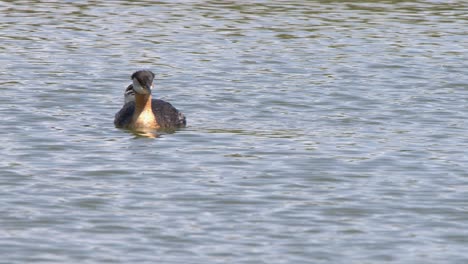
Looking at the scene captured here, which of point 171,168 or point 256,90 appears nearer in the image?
point 171,168

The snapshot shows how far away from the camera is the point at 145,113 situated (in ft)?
68.8

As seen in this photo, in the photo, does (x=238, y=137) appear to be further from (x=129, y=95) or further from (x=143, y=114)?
(x=129, y=95)

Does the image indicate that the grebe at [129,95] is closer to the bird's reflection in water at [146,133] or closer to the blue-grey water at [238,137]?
the blue-grey water at [238,137]

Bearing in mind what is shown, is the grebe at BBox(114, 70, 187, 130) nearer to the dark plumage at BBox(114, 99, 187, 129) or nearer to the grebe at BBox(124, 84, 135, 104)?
the dark plumage at BBox(114, 99, 187, 129)

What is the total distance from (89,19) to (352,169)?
16.0m

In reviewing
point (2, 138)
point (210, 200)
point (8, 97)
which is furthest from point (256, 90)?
point (210, 200)

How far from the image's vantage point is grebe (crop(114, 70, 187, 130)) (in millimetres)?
20766

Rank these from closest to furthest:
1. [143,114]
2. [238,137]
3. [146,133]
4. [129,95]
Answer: [238,137] < [146,133] < [143,114] < [129,95]

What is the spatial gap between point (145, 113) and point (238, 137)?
1919 millimetres

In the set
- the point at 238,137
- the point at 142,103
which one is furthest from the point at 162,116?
the point at 238,137

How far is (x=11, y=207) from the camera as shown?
14.9 m

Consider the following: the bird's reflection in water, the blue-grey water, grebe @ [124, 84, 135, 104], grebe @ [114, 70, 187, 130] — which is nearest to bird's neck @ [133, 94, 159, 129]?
grebe @ [114, 70, 187, 130]

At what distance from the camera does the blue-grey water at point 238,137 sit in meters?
13.8

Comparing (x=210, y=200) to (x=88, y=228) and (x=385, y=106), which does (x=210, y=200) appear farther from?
(x=385, y=106)
